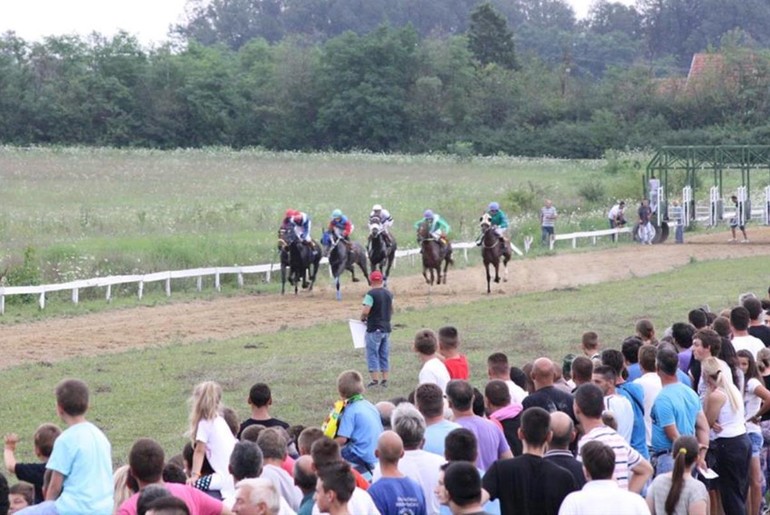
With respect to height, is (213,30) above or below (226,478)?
above

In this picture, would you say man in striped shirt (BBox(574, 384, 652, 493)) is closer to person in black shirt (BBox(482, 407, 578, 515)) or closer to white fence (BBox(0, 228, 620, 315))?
person in black shirt (BBox(482, 407, 578, 515))

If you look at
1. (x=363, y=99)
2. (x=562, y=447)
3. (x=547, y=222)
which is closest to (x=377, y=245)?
(x=547, y=222)

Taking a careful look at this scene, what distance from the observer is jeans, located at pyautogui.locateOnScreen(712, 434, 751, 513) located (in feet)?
33.1

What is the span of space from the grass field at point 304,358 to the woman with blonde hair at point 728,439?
596 centimetres

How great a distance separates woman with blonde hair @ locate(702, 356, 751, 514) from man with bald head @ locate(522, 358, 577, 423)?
4.04 ft

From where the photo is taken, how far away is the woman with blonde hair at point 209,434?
8523mm

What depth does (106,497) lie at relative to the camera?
298 inches

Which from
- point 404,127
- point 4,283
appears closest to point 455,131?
point 404,127

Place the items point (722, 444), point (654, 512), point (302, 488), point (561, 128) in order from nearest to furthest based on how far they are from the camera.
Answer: point (302, 488) → point (654, 512) → point (722, 444) → point (561, 128)

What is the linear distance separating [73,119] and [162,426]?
250 ft

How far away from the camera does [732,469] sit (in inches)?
396

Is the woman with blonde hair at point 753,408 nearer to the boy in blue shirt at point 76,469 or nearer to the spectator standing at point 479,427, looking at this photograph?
the spectator standing at point 479,427

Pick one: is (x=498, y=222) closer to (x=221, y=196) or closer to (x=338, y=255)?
(x=338, y=255)

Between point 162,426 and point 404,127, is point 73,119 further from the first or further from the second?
point 162,426
